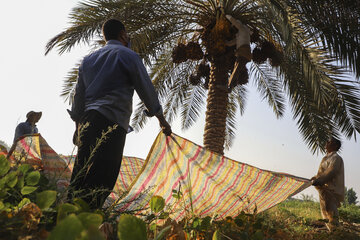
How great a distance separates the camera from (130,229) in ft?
1.78

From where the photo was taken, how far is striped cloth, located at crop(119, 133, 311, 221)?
2.33 metres

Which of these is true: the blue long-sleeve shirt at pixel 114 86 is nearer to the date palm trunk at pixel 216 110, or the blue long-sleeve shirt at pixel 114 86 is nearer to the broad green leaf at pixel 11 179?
the broad green leaf at pixel 11 179

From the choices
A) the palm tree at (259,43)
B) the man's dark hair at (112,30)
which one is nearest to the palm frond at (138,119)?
the palm tree at (259,43)

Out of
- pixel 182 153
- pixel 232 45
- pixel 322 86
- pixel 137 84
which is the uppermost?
pixel 232 45

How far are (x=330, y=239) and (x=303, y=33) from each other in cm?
376

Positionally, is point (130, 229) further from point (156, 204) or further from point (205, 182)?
point (205, 182)

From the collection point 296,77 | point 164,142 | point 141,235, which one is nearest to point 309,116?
point 296,77

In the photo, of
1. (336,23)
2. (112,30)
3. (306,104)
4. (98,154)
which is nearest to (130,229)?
(98,154)

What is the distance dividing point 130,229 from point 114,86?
2.07 metres

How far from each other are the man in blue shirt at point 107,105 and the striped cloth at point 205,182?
0.24 meters

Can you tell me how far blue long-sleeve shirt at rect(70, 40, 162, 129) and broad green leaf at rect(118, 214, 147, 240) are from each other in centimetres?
194

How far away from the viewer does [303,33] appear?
615 centimetres

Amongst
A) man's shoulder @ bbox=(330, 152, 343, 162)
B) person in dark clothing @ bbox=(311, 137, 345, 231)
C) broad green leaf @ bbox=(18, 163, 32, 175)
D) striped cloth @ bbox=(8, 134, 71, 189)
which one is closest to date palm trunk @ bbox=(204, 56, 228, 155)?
person in dark clothing @ bbox=(311, 137, 345, 231)

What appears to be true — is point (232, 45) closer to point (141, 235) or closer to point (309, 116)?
point (309, 116)
